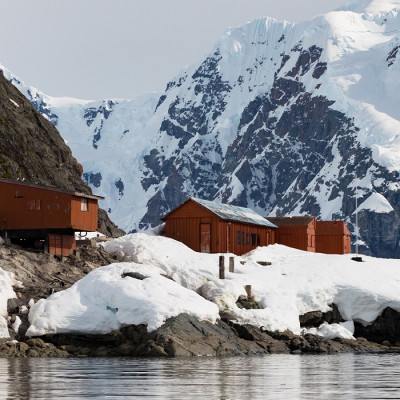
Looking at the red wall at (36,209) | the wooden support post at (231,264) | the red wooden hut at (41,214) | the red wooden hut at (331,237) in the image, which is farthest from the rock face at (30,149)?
the red wooden hut at (331,237)

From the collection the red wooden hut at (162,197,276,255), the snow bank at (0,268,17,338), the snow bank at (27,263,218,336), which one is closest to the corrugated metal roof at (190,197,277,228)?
the red wooden hut at (162,197,276,255)

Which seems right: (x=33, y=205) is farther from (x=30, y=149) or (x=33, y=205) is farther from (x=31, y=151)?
(x=30, y=149)

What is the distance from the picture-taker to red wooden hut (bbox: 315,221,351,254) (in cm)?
10338

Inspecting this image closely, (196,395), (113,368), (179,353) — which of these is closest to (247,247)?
(179,353)

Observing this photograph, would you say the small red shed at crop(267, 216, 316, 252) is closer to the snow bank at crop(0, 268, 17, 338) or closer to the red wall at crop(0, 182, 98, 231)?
the red wall at crop(0, 182, 98, 231)

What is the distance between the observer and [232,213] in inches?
3157

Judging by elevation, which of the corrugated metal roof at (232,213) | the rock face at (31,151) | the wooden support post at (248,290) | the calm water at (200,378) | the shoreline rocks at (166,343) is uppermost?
the rock face at (31,151)

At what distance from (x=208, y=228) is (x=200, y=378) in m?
44.9

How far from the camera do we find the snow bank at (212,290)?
47219 millimetres

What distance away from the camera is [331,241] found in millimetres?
103875

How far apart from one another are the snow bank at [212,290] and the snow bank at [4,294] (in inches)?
48.4

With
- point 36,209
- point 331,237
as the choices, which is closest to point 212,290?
point 36,209

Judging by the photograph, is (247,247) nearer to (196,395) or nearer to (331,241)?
(331,241)

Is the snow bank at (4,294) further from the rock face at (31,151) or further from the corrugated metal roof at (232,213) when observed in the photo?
the rock face at (31,151)
